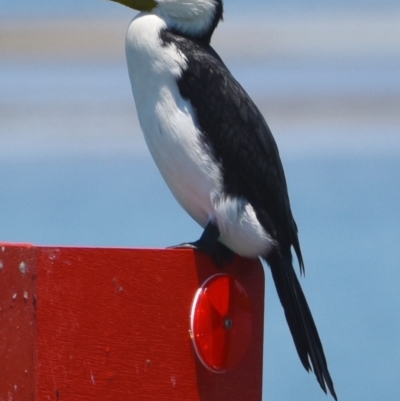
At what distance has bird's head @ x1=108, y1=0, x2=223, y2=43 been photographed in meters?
2.55

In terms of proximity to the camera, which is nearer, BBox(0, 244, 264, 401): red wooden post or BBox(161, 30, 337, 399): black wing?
BBox(0, 244, 264, 401): red wooden post

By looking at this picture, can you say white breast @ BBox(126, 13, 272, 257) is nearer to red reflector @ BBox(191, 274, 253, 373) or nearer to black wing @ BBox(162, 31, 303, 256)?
black wing @ BBox(162, 31, 303, 256)

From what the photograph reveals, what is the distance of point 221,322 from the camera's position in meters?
2.22

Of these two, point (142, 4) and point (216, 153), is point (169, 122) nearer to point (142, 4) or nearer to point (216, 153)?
point (216, 153)

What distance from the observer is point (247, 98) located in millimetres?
2520

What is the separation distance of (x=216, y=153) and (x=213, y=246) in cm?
24

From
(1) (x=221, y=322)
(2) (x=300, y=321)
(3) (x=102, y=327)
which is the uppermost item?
(3) (x=102, y=327)

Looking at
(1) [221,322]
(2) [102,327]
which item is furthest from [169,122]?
(2) [102,327]

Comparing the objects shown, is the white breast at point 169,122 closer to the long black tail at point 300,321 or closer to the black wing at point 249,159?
the black wing at point 249,159

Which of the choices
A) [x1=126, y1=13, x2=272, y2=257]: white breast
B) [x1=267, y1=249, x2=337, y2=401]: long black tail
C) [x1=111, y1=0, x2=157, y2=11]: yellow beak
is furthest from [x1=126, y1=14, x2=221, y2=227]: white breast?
[x1=267, y1=249, x2=337, y2=401]: long black tail

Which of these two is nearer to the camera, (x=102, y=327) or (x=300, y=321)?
(x=102, y=327)

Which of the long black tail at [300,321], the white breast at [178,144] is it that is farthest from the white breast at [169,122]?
the long black tail at [300,321]

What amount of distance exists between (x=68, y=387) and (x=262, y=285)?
689mm

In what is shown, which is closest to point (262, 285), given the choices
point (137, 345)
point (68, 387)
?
point (137, 345)
